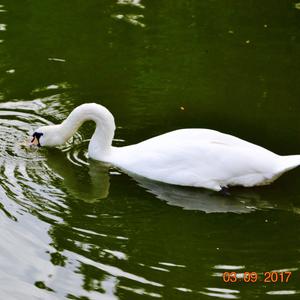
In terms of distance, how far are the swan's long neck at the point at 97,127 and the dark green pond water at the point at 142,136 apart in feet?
0.76

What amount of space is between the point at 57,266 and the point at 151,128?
342 centimetres

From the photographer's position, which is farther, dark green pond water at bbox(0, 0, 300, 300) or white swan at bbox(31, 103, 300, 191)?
white swan at bbox(31, 103, 300, 191)

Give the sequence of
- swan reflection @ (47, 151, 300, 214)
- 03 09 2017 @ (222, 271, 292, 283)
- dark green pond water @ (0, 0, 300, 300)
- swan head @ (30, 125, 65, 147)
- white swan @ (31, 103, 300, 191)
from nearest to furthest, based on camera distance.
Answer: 03 09 2017 @ (222, 271, 292, 283) → dark green pond water @ (0, 0, 300, 300) → swan reflection @ (47, 151, 300, 214) → white swan @ (31, 103, 300, 191) → swan head @ (30, 125, 65, 147)

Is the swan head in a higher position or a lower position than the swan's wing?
higher

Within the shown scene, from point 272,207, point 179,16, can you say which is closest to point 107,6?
point 179,16

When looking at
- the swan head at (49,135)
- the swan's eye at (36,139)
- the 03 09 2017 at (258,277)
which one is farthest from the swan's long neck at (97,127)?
the 03 09 2017 at (258,277)

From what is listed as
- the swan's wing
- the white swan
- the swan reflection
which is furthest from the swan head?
the swan's wing

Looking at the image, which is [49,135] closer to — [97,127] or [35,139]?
[35,139]

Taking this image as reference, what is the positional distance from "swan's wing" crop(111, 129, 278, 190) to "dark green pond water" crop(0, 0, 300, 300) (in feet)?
0.53

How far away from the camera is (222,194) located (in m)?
8.13

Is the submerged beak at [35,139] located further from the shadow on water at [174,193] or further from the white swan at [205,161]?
the white swan at [205,161]

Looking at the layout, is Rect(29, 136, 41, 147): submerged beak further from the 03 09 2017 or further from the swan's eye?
the 03 09 2017

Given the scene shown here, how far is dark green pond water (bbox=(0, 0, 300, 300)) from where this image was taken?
6.60 meters

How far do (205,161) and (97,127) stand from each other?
154cm
